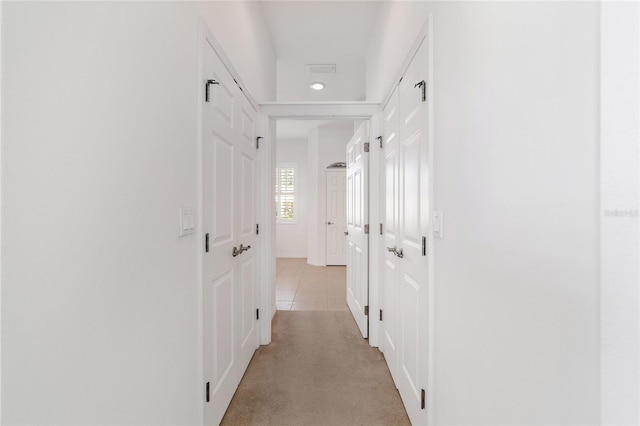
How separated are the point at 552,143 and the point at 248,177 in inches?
78.5

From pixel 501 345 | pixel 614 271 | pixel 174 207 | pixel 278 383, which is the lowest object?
pixel 278 383

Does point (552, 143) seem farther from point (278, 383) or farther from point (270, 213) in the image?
point (270, 213)

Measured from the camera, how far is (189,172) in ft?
4.40

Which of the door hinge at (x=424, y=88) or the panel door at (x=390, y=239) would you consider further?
the panel door at (x=390, y=239)

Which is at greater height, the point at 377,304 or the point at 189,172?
the point at 189,172

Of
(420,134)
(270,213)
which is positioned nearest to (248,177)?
(270,213)

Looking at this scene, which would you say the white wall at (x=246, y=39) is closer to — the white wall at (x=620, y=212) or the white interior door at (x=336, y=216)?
the white wall at (x=620, y=212)

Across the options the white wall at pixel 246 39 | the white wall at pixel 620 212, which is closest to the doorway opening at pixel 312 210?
the white wall at pixel 246 39

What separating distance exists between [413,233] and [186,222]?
1.14 m

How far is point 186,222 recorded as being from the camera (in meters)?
1.30

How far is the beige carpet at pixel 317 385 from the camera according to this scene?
1.79 meters

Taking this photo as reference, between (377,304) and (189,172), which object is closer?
(189,172)

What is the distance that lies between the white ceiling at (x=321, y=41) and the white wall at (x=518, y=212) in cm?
174

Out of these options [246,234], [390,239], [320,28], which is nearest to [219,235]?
[246,234]
